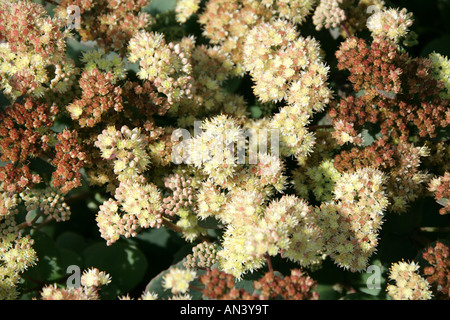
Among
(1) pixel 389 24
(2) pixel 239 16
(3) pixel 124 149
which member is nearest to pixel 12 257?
(3) pixel 124 149


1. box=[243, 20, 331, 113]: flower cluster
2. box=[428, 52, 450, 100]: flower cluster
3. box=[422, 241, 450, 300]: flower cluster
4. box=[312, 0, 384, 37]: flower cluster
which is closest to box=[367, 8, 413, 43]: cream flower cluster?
box=[312, 0, 384, 37]: flower cluster

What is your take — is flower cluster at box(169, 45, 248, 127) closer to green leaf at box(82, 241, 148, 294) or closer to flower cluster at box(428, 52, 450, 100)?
green leaf at box(82, 241, 148, 294)

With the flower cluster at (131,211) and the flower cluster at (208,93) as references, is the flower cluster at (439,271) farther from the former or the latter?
the flower cluster at (131,211)

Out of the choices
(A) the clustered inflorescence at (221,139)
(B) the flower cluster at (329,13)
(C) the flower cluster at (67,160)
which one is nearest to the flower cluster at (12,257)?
(A) the clustered inflorescence at (221,139)

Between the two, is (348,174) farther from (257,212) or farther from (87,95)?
(87,95)

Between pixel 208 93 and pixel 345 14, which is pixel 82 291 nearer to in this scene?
pixel 208 93
